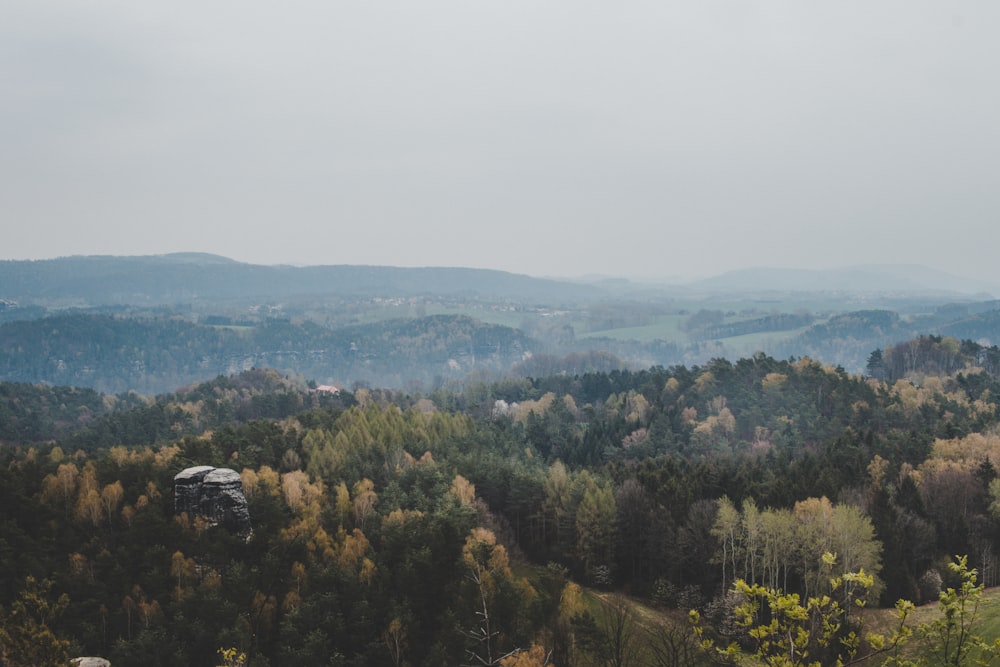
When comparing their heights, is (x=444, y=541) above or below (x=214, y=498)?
below

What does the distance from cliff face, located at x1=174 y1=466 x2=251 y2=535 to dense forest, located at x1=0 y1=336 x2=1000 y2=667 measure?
117cm

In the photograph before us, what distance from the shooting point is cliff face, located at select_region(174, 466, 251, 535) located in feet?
183

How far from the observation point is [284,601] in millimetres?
A: 46562

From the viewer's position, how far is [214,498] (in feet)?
183

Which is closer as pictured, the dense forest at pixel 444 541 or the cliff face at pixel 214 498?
the dense forest at pixel 444 541

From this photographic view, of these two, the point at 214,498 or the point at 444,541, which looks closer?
the point at 444,541

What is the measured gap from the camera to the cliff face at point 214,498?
55875 mm

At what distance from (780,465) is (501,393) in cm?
9656

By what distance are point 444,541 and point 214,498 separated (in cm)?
2079

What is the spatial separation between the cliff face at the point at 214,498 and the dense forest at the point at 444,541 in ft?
3.83

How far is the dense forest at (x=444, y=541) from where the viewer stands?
41719mm

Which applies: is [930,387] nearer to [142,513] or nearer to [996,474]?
[996,474]

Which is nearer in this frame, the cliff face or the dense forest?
the dense forest

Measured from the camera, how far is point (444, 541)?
5144 centimetres
